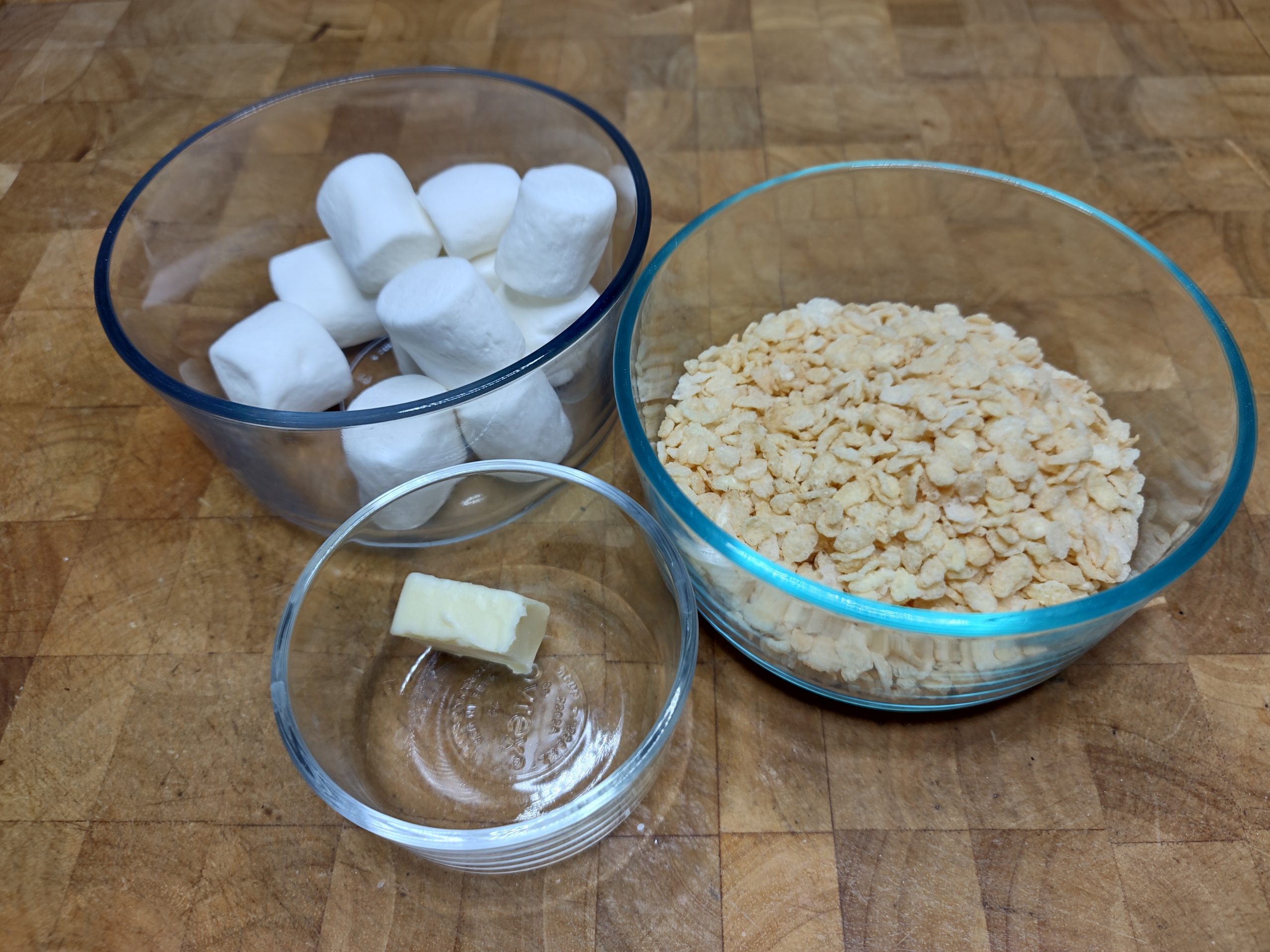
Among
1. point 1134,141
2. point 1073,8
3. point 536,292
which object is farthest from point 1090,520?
point 1073,8

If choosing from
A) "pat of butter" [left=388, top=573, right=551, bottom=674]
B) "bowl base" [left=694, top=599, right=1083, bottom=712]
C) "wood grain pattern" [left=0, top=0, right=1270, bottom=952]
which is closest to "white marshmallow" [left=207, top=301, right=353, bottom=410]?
"wood grain pattern" [left=0, top=0, right=1270, bottom=952]

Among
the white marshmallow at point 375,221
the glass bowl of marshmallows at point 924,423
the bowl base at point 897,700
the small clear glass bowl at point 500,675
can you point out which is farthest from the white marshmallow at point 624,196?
the bowl base at point 897,700

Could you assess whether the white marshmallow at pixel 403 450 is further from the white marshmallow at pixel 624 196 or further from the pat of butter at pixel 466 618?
the white marshmallow at pixel 624 196

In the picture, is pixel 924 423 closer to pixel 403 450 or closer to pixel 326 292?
pixel 403 450

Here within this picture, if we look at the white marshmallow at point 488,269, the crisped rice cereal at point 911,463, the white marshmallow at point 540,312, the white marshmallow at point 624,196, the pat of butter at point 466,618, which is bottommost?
the pat of butter at point 466,618

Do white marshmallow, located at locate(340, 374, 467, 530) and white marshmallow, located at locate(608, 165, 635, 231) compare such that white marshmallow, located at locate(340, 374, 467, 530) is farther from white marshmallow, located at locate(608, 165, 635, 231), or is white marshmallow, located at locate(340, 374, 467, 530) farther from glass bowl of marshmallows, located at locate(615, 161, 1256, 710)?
white marshmallow, located at locate(608, 165, 635, 231)

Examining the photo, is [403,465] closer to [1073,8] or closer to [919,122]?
[919,122]
